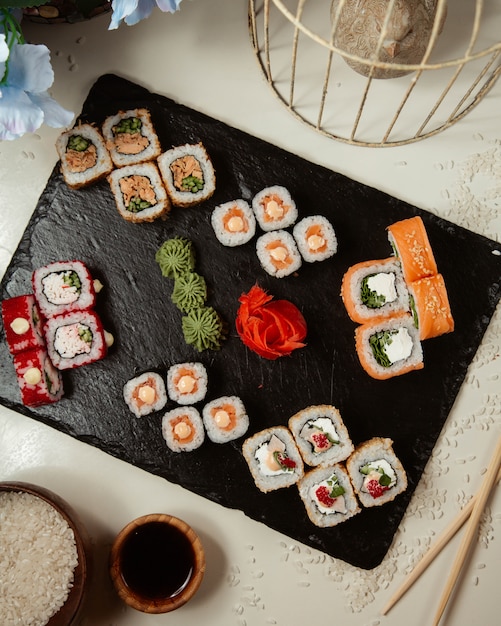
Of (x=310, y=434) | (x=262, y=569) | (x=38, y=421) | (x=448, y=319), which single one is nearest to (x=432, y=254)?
(x=448, y=319)

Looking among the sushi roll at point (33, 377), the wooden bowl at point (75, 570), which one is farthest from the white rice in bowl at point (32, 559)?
the sushi roll at point (33, 377)

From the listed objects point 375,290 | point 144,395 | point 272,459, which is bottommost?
point 272,459

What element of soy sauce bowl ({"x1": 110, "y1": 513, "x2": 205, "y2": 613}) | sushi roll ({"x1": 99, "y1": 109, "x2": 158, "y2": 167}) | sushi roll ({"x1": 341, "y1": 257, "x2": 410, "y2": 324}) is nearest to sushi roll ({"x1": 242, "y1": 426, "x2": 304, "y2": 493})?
soy sauce bowl ({"x1": 110, "y1": 513, "x2": 205, "y2": 613})

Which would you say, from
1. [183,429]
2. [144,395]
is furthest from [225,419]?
[144,395]

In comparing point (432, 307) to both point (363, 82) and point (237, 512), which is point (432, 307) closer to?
point (363, 82)

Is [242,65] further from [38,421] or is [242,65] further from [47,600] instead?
[47,600]

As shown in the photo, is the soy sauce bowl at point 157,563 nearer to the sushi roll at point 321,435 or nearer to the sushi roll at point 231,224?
the sushi roll at point 321,435
